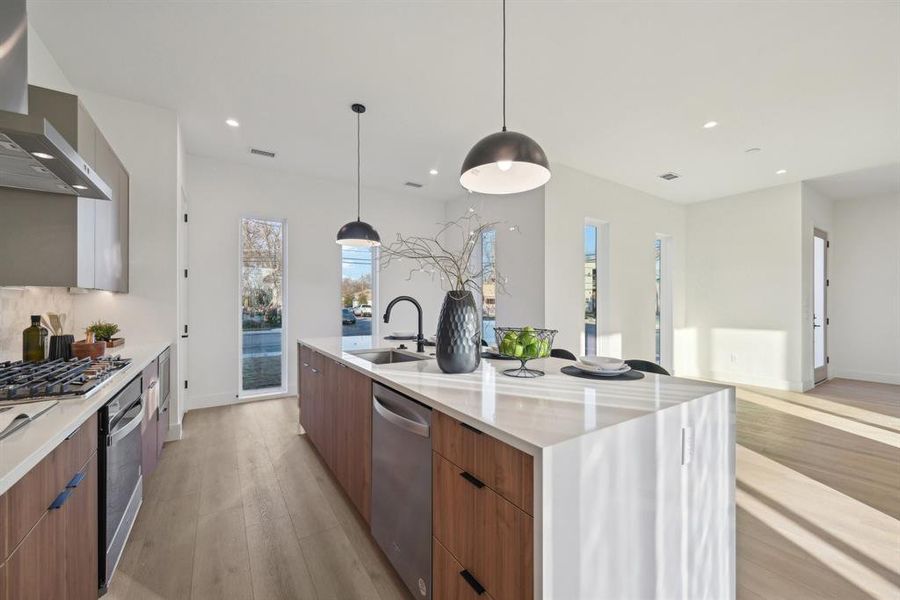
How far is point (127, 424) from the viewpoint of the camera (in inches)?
68.6

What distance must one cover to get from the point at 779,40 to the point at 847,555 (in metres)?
2.92

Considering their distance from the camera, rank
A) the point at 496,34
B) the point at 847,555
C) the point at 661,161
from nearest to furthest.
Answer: the point at 847,555 → the point at 496,34 → the point at 661,161

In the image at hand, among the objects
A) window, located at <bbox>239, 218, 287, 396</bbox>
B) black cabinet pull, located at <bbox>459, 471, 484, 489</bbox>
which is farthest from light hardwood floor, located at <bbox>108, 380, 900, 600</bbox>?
window, located at <bbox>239, 218, 287, 396</bbox>

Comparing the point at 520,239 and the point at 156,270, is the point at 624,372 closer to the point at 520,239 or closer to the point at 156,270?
the point at 520,239

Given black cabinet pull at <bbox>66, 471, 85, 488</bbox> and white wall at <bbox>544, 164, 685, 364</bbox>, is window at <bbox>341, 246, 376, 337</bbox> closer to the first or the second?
white wall at <bbox>544, 164, 685, 364</bbox>

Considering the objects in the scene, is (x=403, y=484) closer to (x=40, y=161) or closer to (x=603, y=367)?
(x=603, y=367)

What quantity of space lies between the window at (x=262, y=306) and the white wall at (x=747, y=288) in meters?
6.16

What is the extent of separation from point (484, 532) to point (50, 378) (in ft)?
6.02

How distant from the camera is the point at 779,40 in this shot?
7.83ft

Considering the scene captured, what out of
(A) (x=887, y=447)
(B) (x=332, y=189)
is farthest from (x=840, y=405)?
(B) (x=332, y=189)

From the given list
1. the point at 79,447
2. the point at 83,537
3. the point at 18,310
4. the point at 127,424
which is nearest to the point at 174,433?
the point at 18,310

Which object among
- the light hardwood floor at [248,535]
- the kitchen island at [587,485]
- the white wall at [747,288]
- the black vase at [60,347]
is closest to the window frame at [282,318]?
the light hardwood floor at [248,535]

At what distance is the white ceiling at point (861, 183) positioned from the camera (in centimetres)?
468

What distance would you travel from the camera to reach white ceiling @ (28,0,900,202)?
2205 mm
